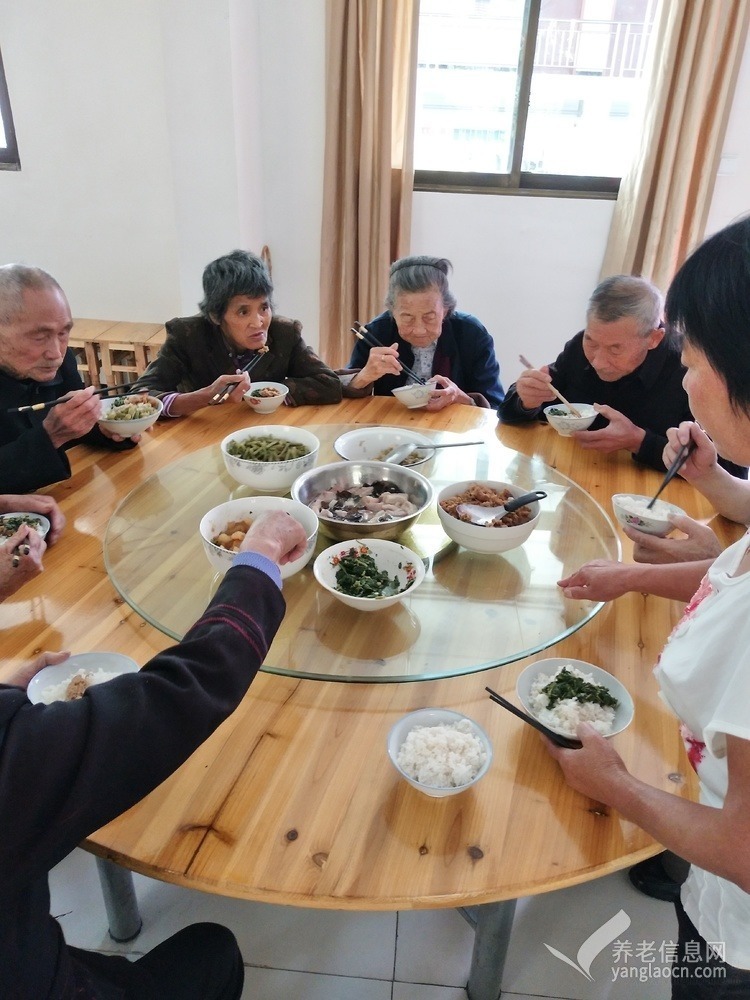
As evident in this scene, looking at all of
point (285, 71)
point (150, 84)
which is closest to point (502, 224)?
point (285, 71)

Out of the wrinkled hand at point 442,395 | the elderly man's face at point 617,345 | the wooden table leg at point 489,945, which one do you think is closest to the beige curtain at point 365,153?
the wrinkled hand at point 442,395

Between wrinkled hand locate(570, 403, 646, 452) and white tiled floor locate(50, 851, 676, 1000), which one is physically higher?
wrinkled hand locate(570, 403, 646, 452)

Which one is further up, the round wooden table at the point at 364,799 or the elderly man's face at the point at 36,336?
the elderly man's face at the point at 36,336

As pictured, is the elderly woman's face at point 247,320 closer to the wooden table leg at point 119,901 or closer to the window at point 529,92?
the wooden table leg at point 119,901

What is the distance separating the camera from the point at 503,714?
46.1 inches

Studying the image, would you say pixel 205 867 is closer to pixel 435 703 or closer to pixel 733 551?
pixel 435 703

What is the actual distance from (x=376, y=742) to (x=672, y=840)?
45 cm

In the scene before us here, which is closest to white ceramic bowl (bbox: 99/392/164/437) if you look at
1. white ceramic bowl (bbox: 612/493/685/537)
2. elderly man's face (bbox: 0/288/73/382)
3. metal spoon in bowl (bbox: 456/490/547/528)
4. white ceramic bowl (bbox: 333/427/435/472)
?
elderly man's face (bbox: 0/288/73/382)

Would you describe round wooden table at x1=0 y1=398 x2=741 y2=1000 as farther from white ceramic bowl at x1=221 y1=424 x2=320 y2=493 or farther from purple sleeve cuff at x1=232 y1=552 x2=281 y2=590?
white ceramic bowl at x1=221 y1=424 x2=320 y2=493

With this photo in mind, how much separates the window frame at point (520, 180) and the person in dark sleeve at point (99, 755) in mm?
3854

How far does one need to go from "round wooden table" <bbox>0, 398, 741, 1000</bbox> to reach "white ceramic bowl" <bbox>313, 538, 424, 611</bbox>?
135 millimetres

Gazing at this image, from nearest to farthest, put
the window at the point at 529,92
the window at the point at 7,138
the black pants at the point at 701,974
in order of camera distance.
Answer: the black pants at the point at 701,974 < the window at the point at 529,92 < the window at the point at 7,138

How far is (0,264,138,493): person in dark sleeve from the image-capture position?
6.02 feet

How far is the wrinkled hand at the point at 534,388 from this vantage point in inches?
87.7
